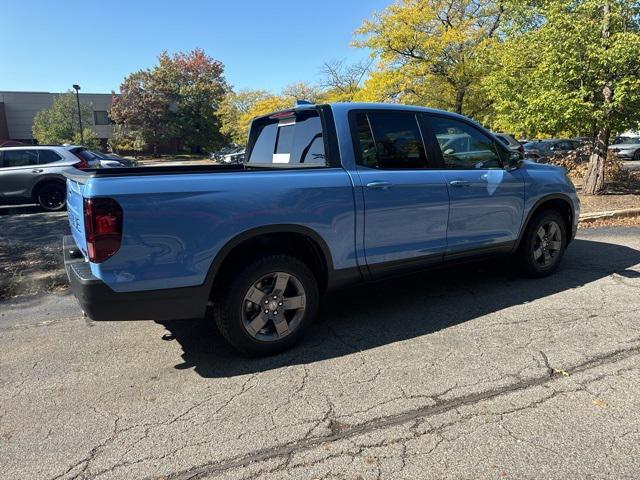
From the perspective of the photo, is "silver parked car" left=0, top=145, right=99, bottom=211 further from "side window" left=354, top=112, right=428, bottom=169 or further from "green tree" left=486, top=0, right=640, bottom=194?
"green tree" left=486, top=0, right=640, bottom=194

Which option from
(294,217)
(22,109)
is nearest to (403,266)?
(294,217)

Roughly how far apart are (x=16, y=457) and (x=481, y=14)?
61.8 ft

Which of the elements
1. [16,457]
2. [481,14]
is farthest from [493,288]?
[481,14]

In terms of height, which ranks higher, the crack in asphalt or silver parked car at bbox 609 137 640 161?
silver parked car at bbox 609 137 640 161

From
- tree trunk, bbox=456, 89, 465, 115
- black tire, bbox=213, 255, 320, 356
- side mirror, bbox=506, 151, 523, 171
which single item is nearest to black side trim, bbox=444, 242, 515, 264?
side mirror, bbox=506, 151, 523, 171

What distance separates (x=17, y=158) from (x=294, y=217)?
1091 centimetres

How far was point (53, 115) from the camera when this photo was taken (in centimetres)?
4000

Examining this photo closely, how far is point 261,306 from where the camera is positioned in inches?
139

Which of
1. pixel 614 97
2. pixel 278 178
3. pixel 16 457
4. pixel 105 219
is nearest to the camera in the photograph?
pixel 16 457

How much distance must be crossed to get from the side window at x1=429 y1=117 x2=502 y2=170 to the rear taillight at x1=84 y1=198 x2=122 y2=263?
9.54 feet

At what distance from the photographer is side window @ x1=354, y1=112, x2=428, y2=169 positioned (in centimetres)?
397

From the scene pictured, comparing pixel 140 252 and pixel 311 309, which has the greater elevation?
pixel 140 252

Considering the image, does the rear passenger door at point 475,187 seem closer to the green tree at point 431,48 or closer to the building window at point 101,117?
the green tree at point 431,48

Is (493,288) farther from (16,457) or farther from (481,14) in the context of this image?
(481,14)
